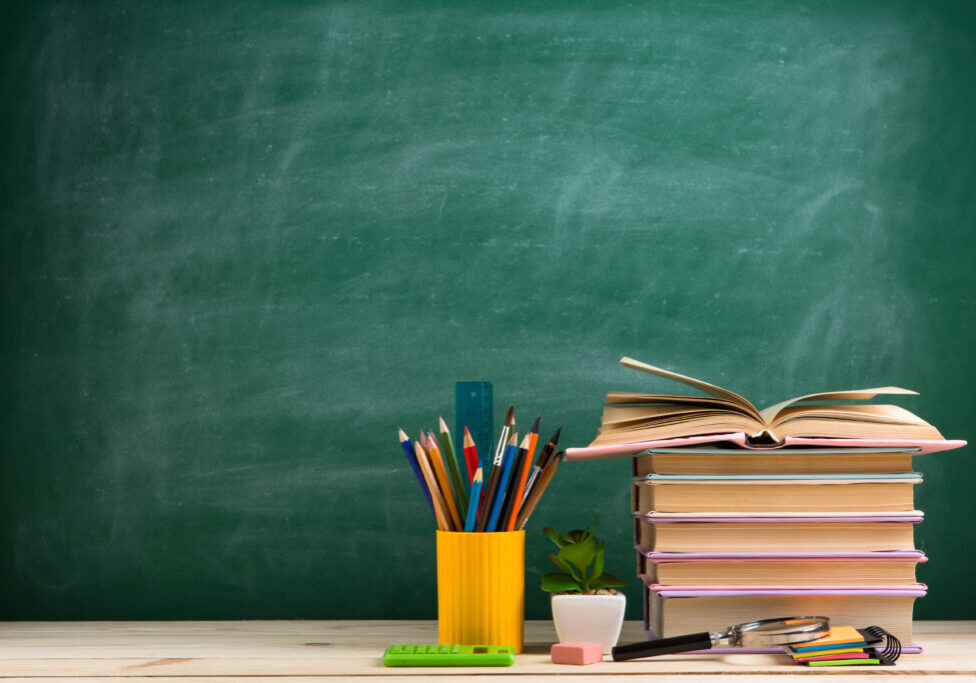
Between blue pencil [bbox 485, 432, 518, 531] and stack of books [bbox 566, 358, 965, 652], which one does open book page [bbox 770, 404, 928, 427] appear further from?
blue pencil [bbox 485, 432, 518, 531]

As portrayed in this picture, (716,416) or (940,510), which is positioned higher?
(716,416)

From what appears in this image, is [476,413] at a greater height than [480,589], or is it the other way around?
[476,413]

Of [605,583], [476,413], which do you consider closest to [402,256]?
[476,413]

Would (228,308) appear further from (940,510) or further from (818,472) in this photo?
(940,510)

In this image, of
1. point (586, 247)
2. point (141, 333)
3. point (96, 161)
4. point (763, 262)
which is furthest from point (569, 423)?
point (96, 161)

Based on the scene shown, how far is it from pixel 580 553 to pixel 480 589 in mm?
121

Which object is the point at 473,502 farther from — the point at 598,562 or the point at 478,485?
the point at 598,562

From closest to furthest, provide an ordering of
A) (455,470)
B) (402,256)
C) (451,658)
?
(451,658) → (455,470) → (402,256)

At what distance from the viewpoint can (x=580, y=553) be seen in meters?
0.97

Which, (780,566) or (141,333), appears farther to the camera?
(141,333)

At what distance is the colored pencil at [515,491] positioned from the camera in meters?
0.93

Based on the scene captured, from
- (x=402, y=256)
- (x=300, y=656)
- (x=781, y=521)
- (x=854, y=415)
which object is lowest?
(x=300, y=656)

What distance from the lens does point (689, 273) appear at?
4.12ft

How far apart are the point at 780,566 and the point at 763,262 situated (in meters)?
0.48
